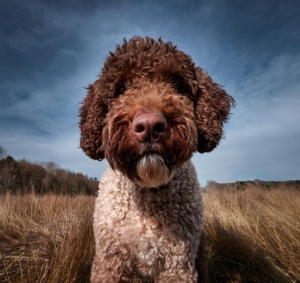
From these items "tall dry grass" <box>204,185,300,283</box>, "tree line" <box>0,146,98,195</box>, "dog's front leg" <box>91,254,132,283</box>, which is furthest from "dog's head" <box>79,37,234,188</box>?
"tree line" <box>0,146,98,195</box>

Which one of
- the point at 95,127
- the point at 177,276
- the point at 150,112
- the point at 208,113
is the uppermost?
the point at 208,113

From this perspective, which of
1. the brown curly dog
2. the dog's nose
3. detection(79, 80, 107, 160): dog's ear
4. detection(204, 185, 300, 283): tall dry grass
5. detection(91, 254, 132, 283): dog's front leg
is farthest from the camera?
detection(204, 185, 300, 283): tall dry grass

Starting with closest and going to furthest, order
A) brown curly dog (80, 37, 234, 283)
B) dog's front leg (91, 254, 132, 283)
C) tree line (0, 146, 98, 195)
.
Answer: brown curly dog (80, 37, 234, 283), dog's front leg (91, 254, 132, 283), tree line (0, 146, 98, 195)

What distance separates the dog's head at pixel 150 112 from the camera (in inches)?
93.8

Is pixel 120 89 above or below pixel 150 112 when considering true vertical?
above

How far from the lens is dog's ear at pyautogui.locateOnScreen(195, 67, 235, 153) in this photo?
117 inches

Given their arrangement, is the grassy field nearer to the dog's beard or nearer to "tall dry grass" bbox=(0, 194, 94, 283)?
"tall dry grass" bbox=(0, 194, 94, 283)

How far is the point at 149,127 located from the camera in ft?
7.31

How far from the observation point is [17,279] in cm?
333

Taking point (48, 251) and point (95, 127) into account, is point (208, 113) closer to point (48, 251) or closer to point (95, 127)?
point (95, 127)

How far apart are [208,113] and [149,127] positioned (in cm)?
99

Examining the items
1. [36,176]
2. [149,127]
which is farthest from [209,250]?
[36,176]

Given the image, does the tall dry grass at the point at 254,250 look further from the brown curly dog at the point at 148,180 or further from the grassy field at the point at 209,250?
the brown curly dog at the point at 148,180

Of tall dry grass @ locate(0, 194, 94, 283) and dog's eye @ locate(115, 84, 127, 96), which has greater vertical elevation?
dog's eye @ locate(115, 84, 127, 96)
